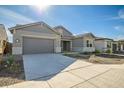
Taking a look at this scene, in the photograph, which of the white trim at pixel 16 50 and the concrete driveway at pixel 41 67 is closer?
the concrete driveway at pixel 41 67

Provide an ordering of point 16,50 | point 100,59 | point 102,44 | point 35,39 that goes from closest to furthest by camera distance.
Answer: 1. point 100,59
2. point 16,50
3. point 35,39
4. point 102,44

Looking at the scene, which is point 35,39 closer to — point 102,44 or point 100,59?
point 100,59

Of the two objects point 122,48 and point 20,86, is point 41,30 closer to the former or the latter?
point 20,86

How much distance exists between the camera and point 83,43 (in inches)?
784

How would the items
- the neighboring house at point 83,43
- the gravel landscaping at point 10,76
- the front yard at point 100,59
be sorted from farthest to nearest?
the neighboring house at point 83,43 < the front yard at point 100,59 < the gravel landscaping at point 10,76

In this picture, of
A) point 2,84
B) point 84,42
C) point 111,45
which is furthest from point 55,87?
point 111,45

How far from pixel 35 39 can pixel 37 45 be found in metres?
0.74

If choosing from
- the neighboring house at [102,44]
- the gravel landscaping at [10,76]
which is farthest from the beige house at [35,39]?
the neighboring house at [102,44]

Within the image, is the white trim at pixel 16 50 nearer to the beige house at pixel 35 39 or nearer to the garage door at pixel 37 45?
the beige house at pixel 35 39

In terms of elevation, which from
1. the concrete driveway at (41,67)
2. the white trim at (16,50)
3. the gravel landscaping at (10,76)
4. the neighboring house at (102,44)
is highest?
the neighboring house at (102,44)

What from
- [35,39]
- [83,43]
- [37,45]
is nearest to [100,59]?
[37,45]

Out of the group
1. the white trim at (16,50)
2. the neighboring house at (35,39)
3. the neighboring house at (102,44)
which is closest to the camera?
Result: the white trim at (16,50)

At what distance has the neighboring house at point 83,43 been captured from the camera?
19953 millimetres

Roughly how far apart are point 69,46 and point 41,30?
8.10 metres
